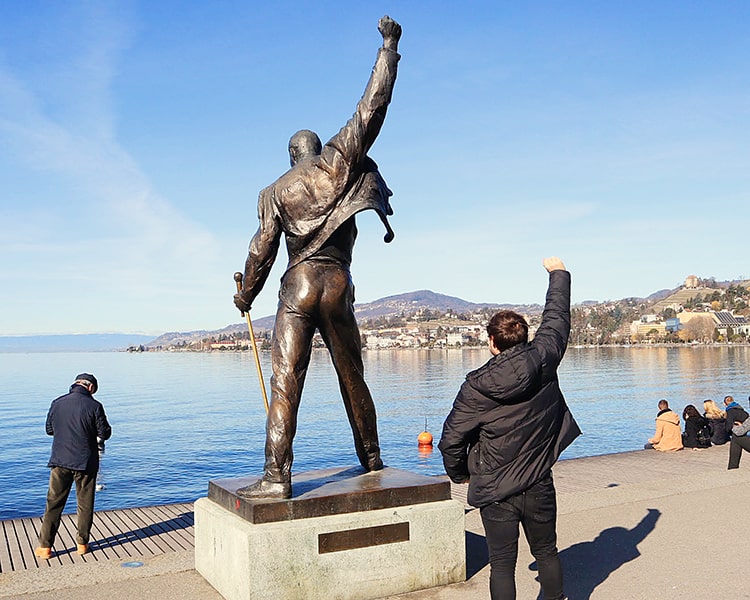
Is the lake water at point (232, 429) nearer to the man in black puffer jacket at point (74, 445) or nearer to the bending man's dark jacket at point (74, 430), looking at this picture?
the man in black puffer jacket at point (74, 445)

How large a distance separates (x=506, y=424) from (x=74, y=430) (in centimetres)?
567

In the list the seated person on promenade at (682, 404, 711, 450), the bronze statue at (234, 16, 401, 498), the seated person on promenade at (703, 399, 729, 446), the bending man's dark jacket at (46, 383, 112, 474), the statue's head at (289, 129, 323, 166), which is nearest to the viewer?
the bronze statue at (234, 16, 401, 498)

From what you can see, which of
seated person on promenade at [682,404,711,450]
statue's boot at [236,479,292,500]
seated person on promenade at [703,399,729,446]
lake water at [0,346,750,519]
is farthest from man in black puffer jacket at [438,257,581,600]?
lake water at [0,346,750,519]

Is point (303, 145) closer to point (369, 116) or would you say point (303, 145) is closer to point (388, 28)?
point (369, 116)

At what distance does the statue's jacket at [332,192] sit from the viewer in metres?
5.62

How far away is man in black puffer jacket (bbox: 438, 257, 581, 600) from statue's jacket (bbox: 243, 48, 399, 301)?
1917 millimetres

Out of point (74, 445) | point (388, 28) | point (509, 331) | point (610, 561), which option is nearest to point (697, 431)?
point (610, 561)

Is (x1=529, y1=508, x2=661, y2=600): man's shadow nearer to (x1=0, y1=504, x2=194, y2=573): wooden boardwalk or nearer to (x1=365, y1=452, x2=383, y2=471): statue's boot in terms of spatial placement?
(x1=365, y1=452, x2=383, y2=471): statue's boot

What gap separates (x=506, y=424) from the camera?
420 cm

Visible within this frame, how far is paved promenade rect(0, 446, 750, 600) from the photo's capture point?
5547 millimetres

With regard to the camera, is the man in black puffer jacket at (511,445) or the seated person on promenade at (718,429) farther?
the seated person on promenade at (718,429)

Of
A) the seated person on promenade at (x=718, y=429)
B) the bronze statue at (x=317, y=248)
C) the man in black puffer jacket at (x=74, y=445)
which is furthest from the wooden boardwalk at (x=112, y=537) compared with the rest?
the seated person on promenade at (x=718, y=429)

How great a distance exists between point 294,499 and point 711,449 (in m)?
12.3

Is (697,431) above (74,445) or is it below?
below
